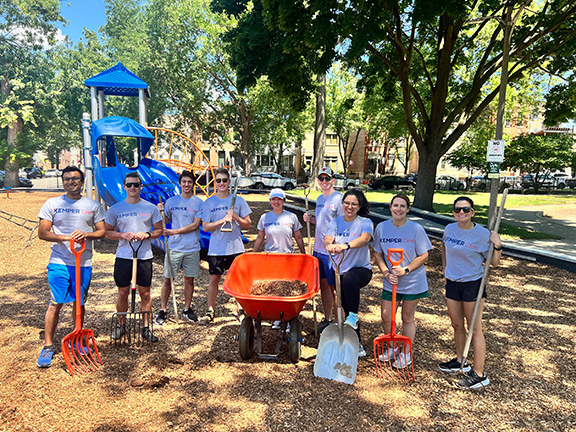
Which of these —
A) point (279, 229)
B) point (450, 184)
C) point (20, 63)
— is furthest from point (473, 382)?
point (20, 63)

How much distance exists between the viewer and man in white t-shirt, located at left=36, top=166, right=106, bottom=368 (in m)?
3.83

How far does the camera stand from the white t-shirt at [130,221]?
4270 millimetres

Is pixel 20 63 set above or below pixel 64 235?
above

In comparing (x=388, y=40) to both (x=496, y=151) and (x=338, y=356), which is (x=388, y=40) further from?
(x=338, y=356)

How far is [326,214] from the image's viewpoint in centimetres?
458

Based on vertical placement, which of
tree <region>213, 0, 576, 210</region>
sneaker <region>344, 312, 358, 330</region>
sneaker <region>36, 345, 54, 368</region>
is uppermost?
tree <region>213, 0, 576, 210</region>

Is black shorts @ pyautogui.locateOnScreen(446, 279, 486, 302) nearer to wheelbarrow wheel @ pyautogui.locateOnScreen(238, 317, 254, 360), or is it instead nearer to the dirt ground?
the dirt ground

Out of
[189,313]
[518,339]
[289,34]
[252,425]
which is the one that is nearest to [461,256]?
[518,339]

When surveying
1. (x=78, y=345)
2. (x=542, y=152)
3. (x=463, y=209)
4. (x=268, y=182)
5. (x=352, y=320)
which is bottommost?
(x=78, y=345)

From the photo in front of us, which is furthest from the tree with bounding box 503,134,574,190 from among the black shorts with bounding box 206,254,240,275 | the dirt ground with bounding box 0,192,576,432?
the black shorts with bounding box 206,254,240,275

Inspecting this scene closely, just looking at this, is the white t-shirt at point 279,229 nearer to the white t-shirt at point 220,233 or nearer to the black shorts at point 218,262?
the white t-shirt at point 220,233

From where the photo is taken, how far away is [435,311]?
5688 mm

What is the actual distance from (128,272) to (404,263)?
3003 millimetres

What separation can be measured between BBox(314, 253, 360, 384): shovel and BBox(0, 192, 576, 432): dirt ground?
108mm
